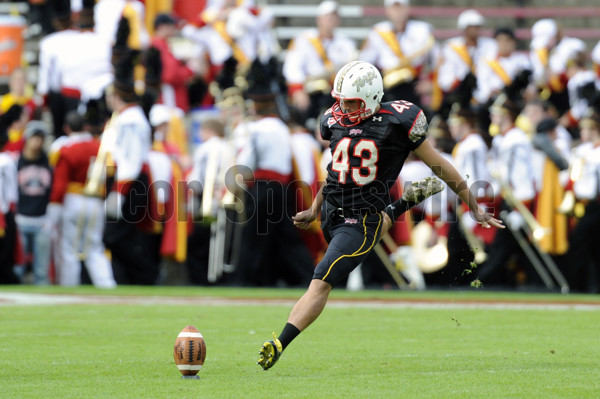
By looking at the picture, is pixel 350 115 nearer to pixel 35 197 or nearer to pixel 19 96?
pixel 35 197

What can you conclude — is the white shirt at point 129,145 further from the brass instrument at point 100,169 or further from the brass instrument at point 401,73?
the brass instrument at point 401,73

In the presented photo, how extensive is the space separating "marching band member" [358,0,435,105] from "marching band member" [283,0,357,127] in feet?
1.33

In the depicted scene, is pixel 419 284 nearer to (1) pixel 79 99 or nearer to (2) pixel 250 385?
(1) pixel 79 99

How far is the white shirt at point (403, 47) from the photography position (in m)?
19.9

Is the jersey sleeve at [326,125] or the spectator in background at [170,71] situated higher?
the spectator in background at [170,71]

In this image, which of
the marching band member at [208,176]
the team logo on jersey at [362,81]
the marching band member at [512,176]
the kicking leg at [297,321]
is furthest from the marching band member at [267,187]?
the kicking leg at [297,321]

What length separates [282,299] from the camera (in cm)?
1562

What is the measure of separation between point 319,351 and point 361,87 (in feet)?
7.36

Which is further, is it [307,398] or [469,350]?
[469,350]

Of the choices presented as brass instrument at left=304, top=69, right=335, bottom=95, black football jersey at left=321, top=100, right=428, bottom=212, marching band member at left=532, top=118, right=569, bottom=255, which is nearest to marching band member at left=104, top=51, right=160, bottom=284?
brass instrument at left=304, top=69, right=335, bottom=95

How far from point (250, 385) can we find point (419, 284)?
410 inches

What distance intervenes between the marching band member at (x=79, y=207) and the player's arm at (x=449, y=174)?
9.64 meters

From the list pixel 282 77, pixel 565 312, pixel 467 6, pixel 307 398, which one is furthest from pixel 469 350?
pixel 467 6

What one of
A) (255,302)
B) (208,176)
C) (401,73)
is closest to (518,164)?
(401,73)
